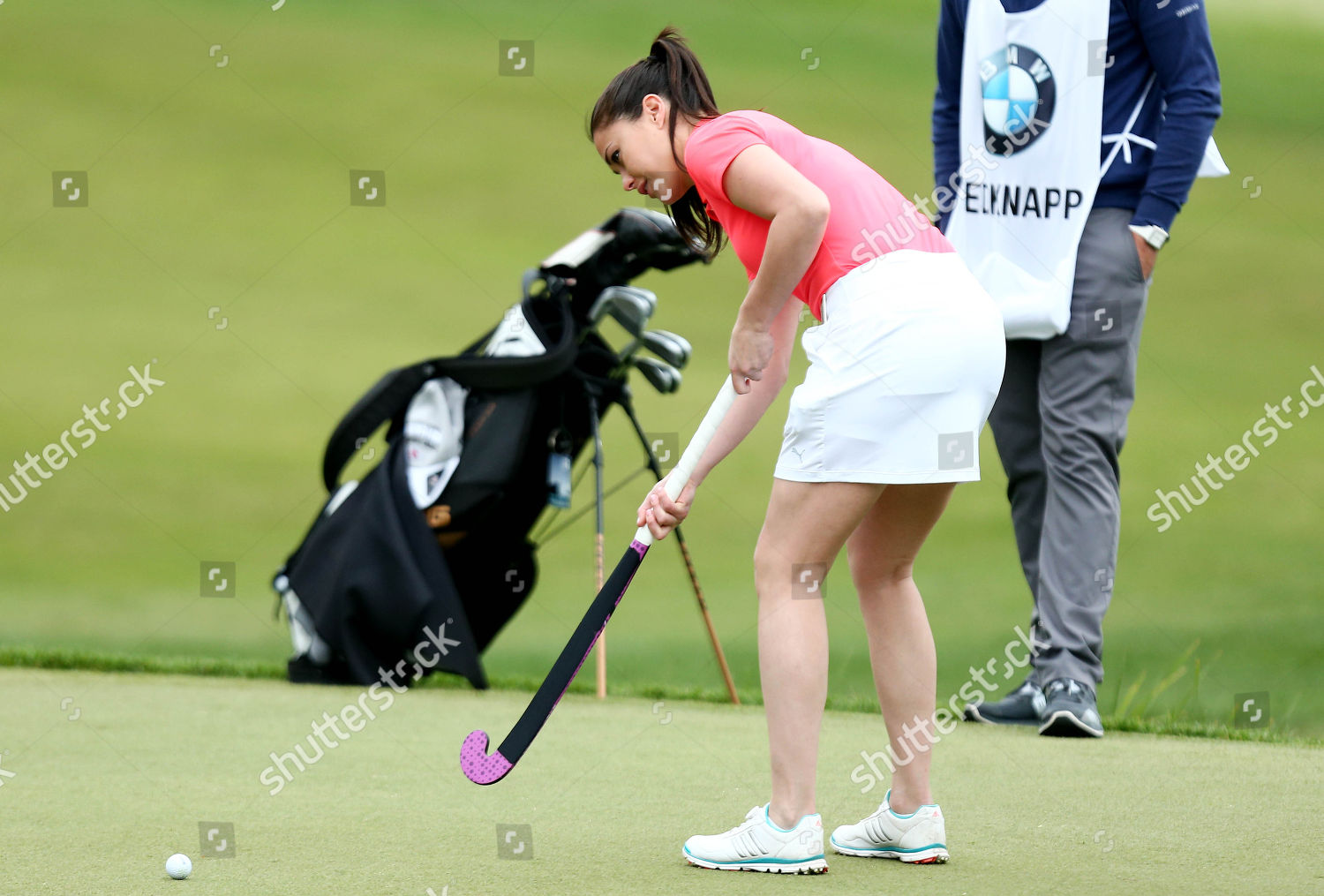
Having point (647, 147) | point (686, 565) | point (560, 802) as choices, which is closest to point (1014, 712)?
point (686, 565)

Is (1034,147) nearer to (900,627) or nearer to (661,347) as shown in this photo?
(661,347)

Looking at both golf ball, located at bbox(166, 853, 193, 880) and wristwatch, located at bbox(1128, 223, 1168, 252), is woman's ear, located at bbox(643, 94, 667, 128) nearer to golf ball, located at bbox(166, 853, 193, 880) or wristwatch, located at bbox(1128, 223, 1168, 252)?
golf ball, located at bbox(166, 853, 193, 880)

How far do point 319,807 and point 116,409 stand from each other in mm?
5466

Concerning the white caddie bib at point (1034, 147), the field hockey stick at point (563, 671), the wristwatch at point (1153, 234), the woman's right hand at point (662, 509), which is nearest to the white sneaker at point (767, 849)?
the field hockey stick at point (563, 671)

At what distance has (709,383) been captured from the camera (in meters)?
7.91

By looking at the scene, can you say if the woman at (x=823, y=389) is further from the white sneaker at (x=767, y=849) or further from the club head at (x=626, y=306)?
the club head at (x=626, y=306)

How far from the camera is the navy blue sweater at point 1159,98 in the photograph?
3238 mm

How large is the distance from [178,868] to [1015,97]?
233 centimetres

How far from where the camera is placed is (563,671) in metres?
2.32

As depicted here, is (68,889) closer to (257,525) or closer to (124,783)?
(124,783)

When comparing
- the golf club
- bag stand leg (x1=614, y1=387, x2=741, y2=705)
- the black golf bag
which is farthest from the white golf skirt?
the golf club

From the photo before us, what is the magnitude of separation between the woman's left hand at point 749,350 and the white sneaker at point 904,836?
0.68m

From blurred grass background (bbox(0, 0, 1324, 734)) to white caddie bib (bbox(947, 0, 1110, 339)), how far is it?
1.16 m

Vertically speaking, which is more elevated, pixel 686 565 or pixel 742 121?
pixel 742 121
